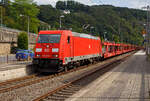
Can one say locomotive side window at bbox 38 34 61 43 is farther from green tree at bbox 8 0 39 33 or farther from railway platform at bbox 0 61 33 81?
green tree at bbox 8 0 39 33

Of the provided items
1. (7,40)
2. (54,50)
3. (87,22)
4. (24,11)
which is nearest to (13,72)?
(54,50)

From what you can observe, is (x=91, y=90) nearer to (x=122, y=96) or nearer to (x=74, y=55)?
(x=122, y=96)

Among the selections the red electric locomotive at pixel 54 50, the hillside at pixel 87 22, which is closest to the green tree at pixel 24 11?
the hillside at pixel 87 22

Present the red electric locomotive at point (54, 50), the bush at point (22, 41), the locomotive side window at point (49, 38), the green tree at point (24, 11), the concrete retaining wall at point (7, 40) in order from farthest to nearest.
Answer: the green tree at point (24, 11) < the bush at point (22, 41) < the concrete retaining wall at point (7, 40) < the locomotive side window at point (49, 38) < the red electric locomotive at point (54, 50)

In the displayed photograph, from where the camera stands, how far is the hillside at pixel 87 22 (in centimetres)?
5634

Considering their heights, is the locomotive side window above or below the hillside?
below

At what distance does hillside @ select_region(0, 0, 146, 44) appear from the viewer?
185 ft

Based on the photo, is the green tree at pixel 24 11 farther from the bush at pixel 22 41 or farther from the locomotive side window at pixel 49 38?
the locomotive side window at pixel 49 38

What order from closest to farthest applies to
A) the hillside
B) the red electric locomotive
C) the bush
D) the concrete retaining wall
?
the red electric locomotive, the concrete retaining wall, the bush, the hillside

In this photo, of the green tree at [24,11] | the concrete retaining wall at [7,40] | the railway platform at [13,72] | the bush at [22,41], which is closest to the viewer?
the railway platform at [13,72]

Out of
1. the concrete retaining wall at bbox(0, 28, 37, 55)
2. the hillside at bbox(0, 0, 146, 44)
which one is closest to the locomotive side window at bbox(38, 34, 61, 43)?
the hillside at bbox(0, 0, 146, 44)

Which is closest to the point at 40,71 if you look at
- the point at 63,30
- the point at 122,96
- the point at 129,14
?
the point at 63,30

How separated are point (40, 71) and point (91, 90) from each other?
744cm

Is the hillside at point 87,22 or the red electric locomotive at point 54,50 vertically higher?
the hillside at point 87,22
